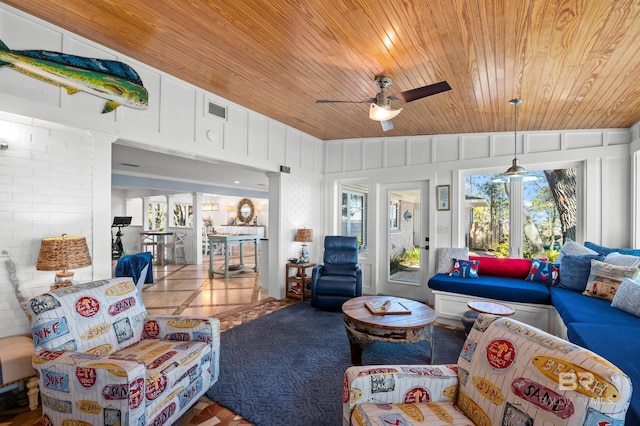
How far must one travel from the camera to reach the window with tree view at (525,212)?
165 inches

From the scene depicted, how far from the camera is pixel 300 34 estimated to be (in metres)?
2.31

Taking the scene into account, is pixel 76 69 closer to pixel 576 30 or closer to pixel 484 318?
pixel 484 318

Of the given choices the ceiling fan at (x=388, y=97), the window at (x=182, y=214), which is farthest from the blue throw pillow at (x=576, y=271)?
the window at (x=182, y=214)

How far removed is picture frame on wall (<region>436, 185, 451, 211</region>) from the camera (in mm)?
4664

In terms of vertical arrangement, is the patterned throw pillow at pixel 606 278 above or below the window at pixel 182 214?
below

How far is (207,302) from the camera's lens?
15.3 ft

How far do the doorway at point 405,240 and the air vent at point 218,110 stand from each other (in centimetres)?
295

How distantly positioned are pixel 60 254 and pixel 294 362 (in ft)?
6.98

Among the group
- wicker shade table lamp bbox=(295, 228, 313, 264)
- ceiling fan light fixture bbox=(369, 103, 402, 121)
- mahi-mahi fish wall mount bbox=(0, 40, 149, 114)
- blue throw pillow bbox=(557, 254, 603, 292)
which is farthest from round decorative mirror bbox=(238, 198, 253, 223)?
blue throw pillow bbox=(557, 254, 603, 292)

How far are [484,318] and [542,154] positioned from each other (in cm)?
370

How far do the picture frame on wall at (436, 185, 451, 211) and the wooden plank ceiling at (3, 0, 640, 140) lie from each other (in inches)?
54.5

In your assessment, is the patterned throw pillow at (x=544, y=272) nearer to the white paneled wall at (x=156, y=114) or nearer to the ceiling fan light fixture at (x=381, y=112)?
the ceiling fan light fixture at (x=381, y=112)

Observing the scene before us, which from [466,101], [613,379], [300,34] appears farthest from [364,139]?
[613,379]

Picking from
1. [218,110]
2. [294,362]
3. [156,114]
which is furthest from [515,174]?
[156,114]
